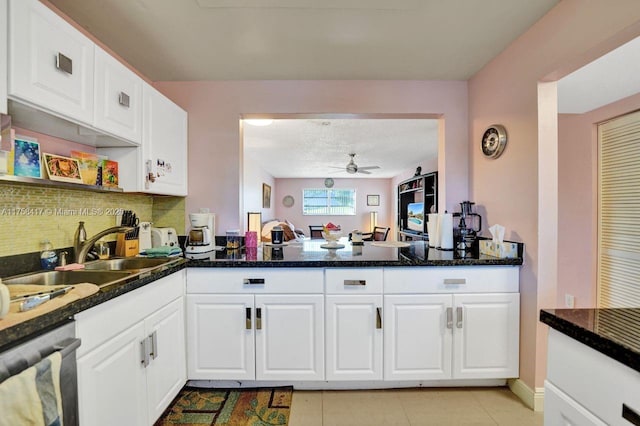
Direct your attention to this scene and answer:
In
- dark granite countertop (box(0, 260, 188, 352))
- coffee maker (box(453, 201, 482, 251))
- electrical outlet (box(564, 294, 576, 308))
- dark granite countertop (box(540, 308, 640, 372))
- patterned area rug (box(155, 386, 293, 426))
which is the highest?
coffee maker (box(453, 201, 482, 251))

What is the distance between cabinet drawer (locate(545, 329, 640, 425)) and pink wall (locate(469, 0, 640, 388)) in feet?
3.60

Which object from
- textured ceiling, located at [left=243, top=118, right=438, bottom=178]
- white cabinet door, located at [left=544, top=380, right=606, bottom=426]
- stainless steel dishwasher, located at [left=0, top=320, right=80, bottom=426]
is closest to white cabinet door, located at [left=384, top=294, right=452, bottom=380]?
white cabinet door, located at [left=544, top=380, right=606, bottom=426]

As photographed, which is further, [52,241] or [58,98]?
[52,241]

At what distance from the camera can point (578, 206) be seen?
2.65m

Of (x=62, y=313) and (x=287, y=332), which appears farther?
(x=287, y=332)

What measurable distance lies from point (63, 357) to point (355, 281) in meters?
1.33

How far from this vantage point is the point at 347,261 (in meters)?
1.73

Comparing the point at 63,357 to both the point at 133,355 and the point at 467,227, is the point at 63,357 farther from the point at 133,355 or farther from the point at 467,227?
the point at 467,227

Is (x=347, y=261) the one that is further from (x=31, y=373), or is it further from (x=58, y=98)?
(x=58, y=98)

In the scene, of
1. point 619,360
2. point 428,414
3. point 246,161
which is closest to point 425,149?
point 246,161

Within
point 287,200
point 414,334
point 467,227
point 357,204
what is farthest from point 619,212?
point 287,200

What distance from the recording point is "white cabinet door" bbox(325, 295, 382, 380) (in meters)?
1.74

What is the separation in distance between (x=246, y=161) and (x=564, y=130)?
4.56 meters

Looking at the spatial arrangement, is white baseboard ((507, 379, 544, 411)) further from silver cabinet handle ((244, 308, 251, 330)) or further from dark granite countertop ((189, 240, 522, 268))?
silver cabinet handle ((244, 308, 251, 330))
